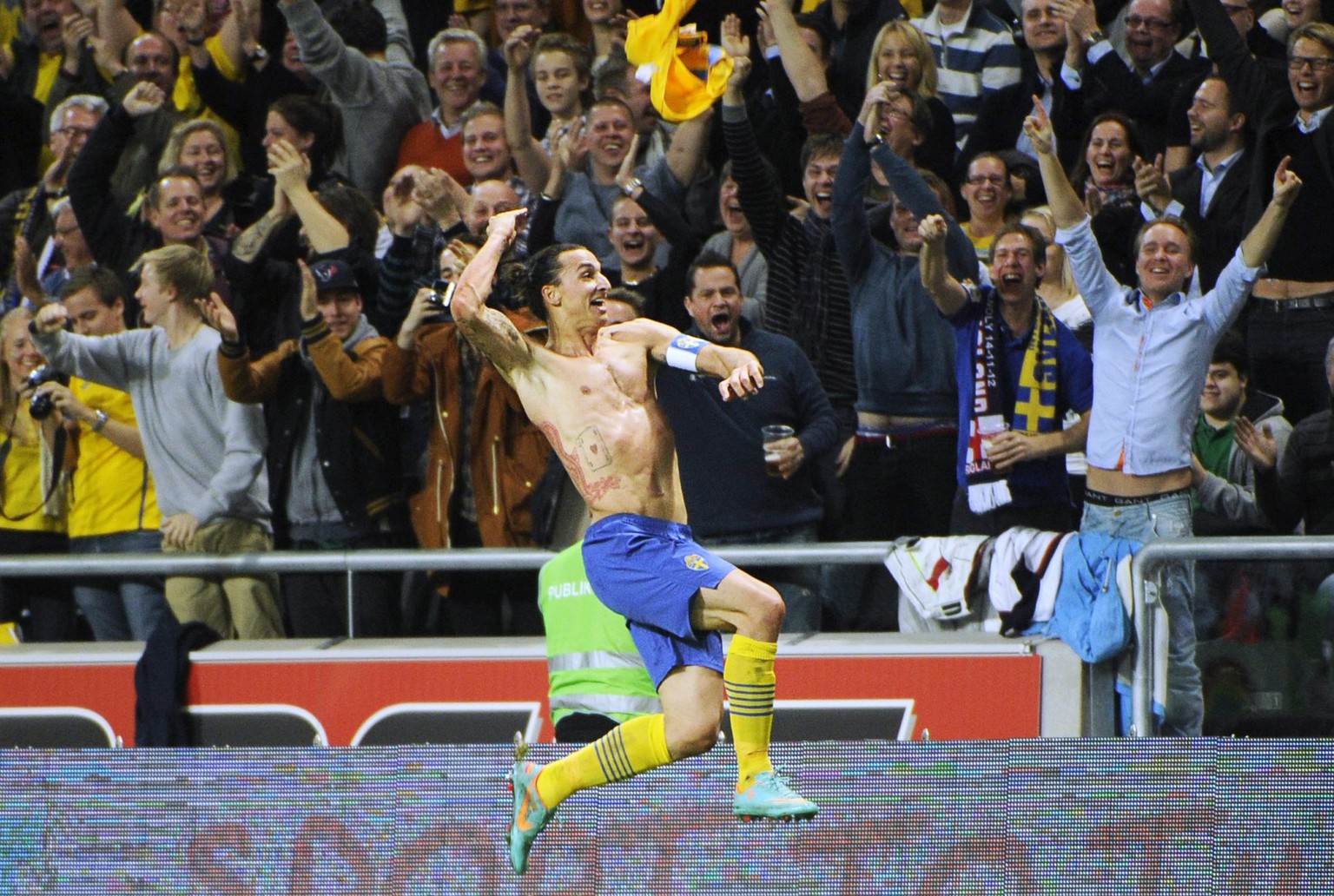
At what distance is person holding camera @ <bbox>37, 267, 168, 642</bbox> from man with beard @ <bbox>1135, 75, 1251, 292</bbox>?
4405mm

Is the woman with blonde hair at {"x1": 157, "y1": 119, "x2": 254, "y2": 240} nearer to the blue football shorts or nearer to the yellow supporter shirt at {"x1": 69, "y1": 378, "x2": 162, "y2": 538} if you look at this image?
the yellow supporter shirt at {"x1": 69, "y1": 378, "x2": 162, "y2": 538}

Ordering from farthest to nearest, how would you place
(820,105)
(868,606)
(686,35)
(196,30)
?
1. (196,30)
2. (820,105)
3. (686,35)
4. (868,606)

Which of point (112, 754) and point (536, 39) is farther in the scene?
point (536, 39)

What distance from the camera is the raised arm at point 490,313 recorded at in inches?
216

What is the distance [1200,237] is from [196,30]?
5694 millimetres

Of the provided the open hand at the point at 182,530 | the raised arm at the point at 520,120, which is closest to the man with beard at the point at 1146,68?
the raised arm at the point at 520,120

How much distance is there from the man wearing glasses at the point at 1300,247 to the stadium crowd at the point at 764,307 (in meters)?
0.01

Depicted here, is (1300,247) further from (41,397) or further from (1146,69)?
(41,397)

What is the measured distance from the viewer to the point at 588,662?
19.5 feet

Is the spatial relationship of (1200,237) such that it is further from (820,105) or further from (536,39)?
(536,39)

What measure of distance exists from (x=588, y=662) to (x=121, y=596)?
9.00 feet

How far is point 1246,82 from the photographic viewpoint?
7.77 meters

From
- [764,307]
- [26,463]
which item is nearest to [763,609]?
[764,307]

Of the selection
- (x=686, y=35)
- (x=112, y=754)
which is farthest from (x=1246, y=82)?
(x=112, y=754)
